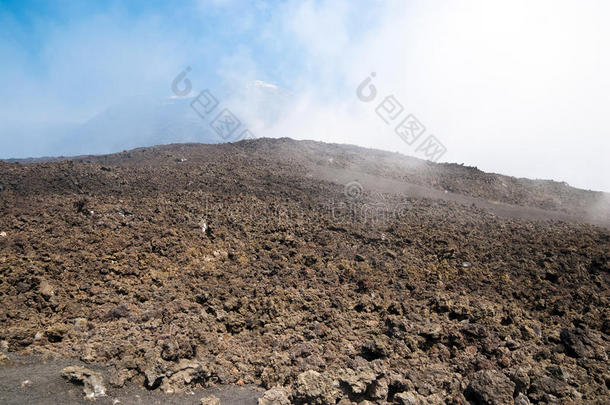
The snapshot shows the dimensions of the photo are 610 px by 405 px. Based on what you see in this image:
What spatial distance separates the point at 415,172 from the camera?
2630cm

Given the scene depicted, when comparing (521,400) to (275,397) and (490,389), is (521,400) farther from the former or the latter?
(275,397)

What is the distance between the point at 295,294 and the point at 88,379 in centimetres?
442

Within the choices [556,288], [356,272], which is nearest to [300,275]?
[356,272]

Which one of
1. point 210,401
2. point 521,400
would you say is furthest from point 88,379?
point 521,400

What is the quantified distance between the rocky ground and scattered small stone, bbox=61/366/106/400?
258 millimetres

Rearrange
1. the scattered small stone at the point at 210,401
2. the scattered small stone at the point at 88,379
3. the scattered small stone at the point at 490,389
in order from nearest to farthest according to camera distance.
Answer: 1. the scattered small stone at the point at 88,379
2. the scattered small stone at the point at 210,401
3. the scattered small stone at the point at 490,389

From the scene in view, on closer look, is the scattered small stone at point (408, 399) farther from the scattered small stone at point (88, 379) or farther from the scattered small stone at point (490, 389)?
the scattered small stone at point (88, 379)

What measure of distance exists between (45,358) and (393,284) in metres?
7.57

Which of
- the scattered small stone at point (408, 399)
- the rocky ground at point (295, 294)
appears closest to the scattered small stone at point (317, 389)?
the rocky ground at point (295, 294)

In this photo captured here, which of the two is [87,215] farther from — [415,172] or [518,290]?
[415,172]

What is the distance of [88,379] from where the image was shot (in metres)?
4.42

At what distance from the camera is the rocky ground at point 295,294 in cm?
514

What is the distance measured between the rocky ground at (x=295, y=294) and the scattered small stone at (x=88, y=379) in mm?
258

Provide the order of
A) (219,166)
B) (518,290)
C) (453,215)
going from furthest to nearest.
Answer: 1. (219,166)
2. (453,215)
3. (518,290)
